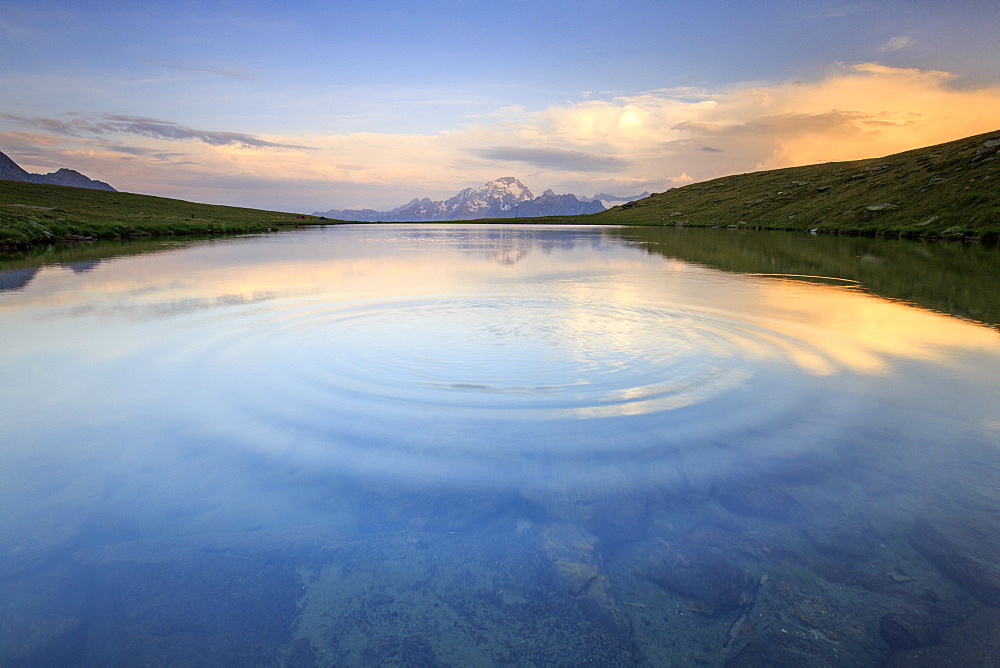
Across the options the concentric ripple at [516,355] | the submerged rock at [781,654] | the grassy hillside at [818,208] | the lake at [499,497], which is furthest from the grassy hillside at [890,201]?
the submerged rock at [781,654]

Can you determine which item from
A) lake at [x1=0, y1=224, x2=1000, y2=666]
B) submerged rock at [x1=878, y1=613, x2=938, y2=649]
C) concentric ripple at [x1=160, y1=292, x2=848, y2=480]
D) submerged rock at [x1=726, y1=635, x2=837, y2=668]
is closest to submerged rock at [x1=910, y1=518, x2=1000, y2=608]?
lake at [x1=0, y1=224, x2=1000, y2=666]

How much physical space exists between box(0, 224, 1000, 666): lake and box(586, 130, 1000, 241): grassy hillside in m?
53.7

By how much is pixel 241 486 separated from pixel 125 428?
2723 millimetres

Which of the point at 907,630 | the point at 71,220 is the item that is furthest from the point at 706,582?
the point at 71,220

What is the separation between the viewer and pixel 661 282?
20641 millimetres

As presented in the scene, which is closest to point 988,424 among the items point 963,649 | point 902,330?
point 963,649

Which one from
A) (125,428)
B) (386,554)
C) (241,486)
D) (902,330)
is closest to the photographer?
(386,554)

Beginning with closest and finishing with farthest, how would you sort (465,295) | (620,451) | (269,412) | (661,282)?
(620,451)
(269,412)
(465,295)
(661,282)

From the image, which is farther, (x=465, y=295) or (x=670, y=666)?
(x=465, y=295)

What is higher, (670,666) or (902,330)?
(902,330)

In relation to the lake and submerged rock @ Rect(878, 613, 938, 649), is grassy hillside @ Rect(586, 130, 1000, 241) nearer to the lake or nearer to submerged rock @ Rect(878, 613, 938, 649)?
the lake

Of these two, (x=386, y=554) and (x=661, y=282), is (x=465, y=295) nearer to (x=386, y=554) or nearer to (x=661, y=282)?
(x=661, y=282)

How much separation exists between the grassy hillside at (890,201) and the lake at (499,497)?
176ft

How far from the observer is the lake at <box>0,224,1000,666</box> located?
11.4ft
